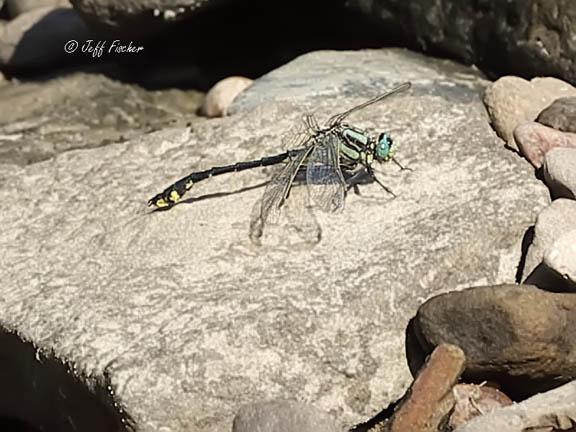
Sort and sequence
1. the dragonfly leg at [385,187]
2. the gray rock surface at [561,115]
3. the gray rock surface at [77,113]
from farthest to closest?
the gray rock surface at [77,113], the gray rock surface at [561,115], the dragonfly leg at [385,187]

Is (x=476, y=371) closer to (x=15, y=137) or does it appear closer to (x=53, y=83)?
(x=15, y=137)

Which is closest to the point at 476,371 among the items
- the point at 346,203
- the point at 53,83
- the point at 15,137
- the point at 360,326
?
the point at 360,326

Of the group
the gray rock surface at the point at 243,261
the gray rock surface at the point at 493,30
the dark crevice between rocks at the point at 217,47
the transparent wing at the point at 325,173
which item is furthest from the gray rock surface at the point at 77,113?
the transparent wing at the point at 325,173

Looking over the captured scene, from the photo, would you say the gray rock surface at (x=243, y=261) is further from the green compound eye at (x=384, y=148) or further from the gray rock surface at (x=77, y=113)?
the gray rock surface at (x=77, y=113)

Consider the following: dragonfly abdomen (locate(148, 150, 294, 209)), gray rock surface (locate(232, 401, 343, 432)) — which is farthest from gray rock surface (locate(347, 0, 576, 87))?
gray rock surface (locate(232, 401, 343, 432))

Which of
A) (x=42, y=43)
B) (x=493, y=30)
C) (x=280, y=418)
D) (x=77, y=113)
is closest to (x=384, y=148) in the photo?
(x=280, y=418)

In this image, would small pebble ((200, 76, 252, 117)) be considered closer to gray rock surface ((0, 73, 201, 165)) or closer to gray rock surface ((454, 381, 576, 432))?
gray rock surface ((0, 73, 201, 165))

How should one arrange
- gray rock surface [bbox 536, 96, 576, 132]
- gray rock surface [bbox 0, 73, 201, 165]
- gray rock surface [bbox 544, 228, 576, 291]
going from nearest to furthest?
gray rock surface [bbox 544, 228, 576, 291] < gray rock surface [bbox 536, 96, 576, 132] < gray rock surface [bbox 0, 73, 201, 165]
